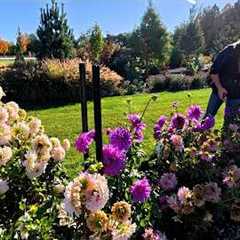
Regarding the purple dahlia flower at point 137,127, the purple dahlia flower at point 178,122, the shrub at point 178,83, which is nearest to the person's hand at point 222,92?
the purple dahlia flower at point 178,122

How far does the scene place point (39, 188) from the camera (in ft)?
9.98

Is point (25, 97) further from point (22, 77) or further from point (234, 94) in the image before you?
point (234, 94)

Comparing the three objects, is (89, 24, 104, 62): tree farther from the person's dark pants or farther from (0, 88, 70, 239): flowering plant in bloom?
(0, 88, 70, 239): flowering plant in bloom

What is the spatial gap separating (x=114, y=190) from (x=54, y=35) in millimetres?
22207

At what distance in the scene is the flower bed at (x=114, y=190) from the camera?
2.29 meters

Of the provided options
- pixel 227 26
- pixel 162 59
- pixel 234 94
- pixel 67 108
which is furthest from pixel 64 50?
pixel 227 26

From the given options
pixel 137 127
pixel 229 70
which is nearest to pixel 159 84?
pixel 229 70

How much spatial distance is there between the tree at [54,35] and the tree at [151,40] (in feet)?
16.2

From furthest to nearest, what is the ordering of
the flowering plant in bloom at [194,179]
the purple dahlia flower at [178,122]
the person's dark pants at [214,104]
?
1. the person's dark pants at [214,104]
2. the purple dahlia flower at [178,122]
3. the flowering plant in bloom at [194,179]

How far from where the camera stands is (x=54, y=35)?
81.2ft

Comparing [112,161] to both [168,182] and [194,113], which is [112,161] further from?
[194,113]

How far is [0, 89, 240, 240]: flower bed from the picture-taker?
2.29 metres

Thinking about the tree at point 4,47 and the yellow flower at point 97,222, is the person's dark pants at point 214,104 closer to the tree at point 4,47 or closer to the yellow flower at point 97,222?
the yellow flower at point 97,222

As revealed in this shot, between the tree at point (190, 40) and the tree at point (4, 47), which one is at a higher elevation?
the tree at point (4, 47)
